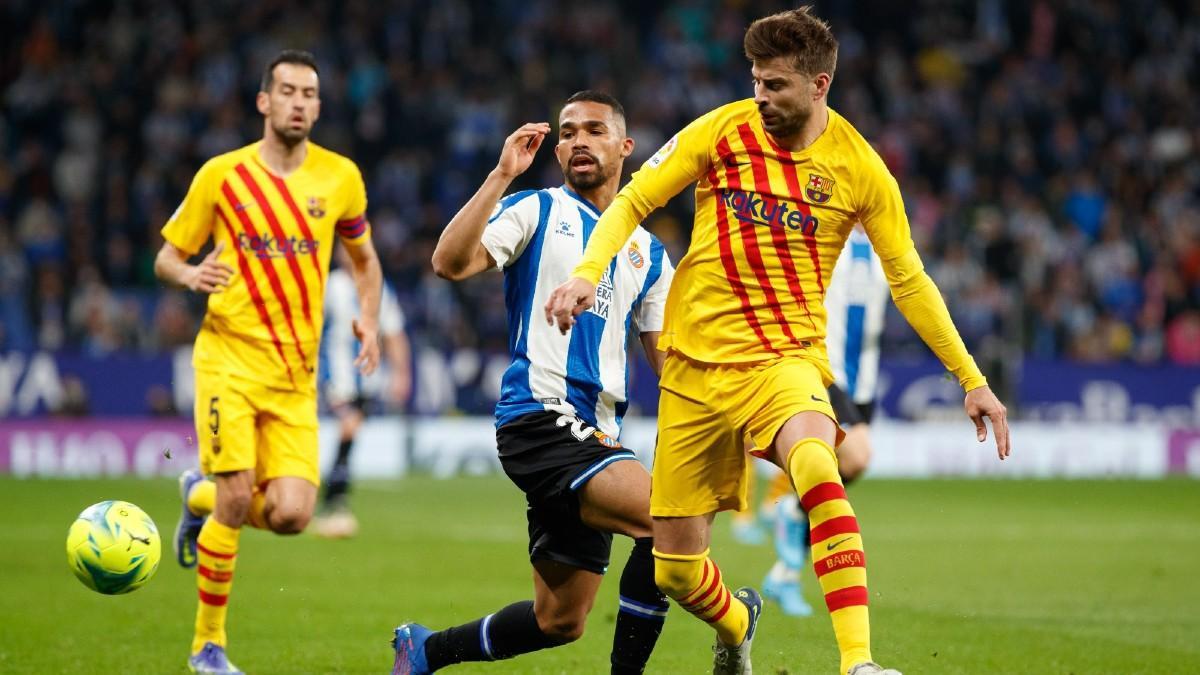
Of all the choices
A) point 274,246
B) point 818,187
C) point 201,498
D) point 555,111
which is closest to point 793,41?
point 818,187

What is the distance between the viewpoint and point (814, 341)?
5.65 m

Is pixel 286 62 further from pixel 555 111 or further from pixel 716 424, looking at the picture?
pixel 555 111

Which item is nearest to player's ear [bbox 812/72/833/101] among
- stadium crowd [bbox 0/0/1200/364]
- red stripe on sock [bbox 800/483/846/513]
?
red stripe on sock [bbox 800/483/846/513]

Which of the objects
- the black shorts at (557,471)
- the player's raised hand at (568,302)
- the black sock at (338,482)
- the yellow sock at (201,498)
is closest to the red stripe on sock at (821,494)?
the black shorts at (557,471)

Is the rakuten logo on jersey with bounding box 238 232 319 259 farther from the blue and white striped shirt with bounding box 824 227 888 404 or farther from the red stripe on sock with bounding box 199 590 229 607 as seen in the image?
the blue and white striped shirt with bounding box 824 227 888 404

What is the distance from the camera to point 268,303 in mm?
7191

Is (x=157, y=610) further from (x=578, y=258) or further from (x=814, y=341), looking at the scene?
(x=814, y=341)

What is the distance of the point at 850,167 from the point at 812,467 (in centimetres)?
112

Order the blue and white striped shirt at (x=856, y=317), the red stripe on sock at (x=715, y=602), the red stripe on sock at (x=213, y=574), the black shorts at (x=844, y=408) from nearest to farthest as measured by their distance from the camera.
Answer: the red stripe on sock at (x=715, y=602) → the red stripe on sock at (x=213, y=574) → the black shorts at (x=844, y=408) → the blue and white striped shirt at (x=856, y=317)

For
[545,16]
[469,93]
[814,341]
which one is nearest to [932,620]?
[814,341]

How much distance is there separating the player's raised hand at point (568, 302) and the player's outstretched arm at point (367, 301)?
2.68 meters

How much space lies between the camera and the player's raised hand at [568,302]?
4.91 metres

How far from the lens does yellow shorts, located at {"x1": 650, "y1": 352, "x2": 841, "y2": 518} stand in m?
5.37

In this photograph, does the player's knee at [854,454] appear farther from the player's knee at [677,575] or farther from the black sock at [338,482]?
the black sock at [338,482]
